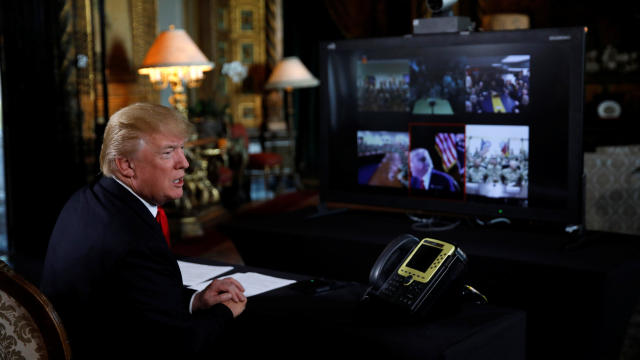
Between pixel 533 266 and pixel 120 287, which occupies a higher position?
pixel 120 287

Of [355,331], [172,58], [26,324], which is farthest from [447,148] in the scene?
[172,58]

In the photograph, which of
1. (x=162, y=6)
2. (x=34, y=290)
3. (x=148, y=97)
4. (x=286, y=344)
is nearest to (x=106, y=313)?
(x=34, y=290)

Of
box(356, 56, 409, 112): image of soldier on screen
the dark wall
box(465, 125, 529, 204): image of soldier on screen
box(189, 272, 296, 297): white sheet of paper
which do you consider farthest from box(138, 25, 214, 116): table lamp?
box(189, 272, 296, 297): white sheet of paper

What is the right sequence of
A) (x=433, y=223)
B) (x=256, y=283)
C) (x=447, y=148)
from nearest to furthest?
(x=256, y=283)
(x=447, y=148)
(x=433, y=223)

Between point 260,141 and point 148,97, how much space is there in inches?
88.0

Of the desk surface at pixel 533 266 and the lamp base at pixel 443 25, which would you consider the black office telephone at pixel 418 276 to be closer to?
the desk surface at pixel 533 266

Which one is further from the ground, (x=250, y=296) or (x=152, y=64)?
(x=152, y=64)

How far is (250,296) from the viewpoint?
6.58 feet

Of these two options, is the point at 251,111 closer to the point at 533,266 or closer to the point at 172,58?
the point at 172,58

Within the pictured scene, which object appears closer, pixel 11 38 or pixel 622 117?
pixel 11 38

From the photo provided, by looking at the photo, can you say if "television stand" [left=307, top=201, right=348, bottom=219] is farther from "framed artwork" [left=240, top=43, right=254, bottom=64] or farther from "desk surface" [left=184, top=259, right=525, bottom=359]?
"framed artwork" [left=240, top=43, right=254, bottom=64]

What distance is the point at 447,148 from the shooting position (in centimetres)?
280

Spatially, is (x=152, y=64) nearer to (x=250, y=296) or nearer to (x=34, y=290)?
(x=250, y=296)

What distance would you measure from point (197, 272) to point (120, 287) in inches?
28.9
